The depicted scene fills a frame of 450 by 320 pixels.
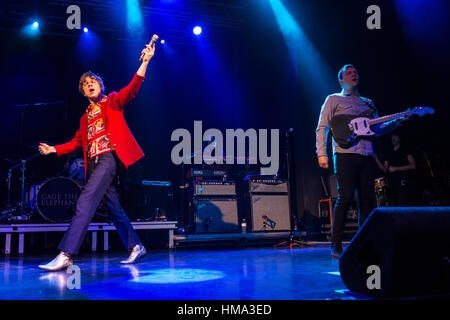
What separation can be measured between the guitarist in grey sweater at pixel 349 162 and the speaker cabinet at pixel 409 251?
175 cm

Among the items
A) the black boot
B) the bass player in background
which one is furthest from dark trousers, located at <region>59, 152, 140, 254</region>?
the bass player in background

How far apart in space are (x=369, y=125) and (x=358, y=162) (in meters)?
0.38

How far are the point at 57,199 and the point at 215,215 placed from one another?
7.69 feet

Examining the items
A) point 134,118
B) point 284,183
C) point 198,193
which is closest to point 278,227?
point 284,183

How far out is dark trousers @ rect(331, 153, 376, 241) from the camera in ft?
11.3

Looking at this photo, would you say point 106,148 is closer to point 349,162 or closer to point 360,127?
point 349,162

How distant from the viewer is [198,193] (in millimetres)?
5773

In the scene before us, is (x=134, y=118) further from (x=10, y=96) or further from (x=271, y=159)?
(x=271, y=159)

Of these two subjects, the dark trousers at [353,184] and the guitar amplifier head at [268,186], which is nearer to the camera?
the dark trousers at [353,184]

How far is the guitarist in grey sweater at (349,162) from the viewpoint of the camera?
345 centimetres

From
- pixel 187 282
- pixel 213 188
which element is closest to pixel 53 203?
pixel 213 188

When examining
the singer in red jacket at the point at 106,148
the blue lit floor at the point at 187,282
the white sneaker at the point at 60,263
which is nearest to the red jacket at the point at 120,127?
the singer in red jacket at the point at 106,148

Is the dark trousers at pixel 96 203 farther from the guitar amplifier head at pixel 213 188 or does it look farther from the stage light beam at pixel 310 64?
the stage light beam at pixel 310 64

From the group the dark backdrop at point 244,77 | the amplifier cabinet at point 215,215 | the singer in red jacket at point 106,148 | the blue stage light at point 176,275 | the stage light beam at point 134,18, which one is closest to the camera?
the blue stage light at point 176,275
